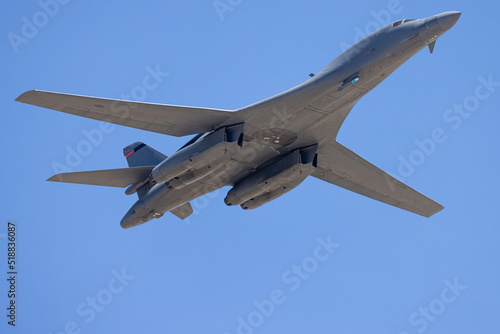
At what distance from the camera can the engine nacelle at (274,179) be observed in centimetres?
3194

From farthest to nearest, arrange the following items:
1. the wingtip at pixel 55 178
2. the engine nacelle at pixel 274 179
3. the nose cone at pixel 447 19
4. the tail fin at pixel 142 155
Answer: the tail fin at pixel 142 155
the engine nacelle at pixel 274 179
the wingtip at pixel 55 178
the nose cone at pixel 447 19

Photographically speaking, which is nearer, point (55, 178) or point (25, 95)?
point (25, 95)

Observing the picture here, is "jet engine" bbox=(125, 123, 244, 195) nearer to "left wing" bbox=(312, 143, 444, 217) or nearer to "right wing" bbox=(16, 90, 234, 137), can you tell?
"right wing" bbox=(16, 90, 234, 137)

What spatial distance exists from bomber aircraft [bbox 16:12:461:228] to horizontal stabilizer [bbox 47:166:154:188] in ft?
0.16

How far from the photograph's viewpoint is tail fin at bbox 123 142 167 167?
118 feet

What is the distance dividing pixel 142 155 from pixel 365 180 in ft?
38.0

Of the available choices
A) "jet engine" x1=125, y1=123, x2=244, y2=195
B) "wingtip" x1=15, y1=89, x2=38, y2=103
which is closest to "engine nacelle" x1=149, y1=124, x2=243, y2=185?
"jet engine" x1=125, y1=123, x2=244, y2=195

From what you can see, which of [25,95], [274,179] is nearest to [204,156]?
[274,179]

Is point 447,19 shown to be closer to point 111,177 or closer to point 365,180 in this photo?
point 365,180

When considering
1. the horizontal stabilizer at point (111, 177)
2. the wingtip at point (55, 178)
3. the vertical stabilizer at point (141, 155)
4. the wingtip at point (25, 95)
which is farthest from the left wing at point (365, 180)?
the wingtip at point (25, 95)

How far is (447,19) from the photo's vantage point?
2706 centimetres

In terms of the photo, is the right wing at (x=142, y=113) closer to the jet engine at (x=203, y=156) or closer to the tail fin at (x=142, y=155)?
the jet engine at (x=203, y=156)

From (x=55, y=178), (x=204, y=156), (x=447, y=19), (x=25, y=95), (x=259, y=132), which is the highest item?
(x=25, y=95)

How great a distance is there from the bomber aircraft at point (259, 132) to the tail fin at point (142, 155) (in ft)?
5.05
